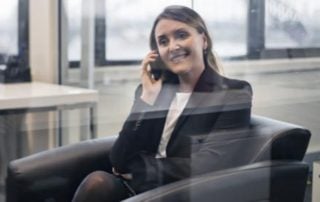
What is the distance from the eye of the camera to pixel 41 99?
105 inches

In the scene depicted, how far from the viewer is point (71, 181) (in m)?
2.10

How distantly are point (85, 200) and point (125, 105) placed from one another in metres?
0.81

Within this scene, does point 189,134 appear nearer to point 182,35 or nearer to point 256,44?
point 182,35

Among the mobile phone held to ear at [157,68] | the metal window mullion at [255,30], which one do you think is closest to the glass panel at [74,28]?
the metal window mullion at [255,30]

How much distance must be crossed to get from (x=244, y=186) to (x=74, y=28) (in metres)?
1.95

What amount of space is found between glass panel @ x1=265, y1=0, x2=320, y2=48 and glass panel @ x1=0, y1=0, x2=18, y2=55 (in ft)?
4.96

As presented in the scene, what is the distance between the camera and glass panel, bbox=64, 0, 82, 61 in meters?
3.25

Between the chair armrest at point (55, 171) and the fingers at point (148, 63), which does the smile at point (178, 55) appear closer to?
the fingers at point (148, 63)

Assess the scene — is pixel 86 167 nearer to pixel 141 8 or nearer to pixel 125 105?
pixel 125 105

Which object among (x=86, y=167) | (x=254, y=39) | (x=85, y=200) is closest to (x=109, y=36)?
(x=254, y=39)

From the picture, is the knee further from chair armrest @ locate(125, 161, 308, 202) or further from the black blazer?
chair armrest @ locate(125, 161, 308, 202)

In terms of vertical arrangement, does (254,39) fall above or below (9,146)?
above

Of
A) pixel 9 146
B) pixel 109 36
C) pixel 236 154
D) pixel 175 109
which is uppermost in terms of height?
pixel 109 36

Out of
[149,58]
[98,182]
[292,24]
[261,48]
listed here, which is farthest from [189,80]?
[292,24]
